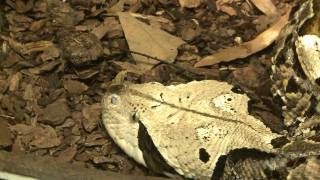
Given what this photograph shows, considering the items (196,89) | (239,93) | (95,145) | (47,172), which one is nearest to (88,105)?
(95,145)

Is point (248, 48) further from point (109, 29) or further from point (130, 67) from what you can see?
→ point (109, 29)

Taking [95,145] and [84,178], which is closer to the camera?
[84,178]

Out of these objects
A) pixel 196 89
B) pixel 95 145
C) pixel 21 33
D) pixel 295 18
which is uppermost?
pixel 295 18

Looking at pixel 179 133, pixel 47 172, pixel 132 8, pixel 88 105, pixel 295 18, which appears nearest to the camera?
pixel 47 172

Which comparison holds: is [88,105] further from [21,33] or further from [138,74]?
[21,33]

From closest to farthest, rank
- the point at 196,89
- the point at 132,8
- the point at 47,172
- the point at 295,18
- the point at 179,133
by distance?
the point at 47,172, the point at 179,133, the point at 196,89, the point at 295,18, the point at 132,8

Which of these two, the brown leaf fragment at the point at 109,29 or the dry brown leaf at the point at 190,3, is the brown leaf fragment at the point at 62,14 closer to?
the brown leaf fragment at the point at 109,29

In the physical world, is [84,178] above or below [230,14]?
below
